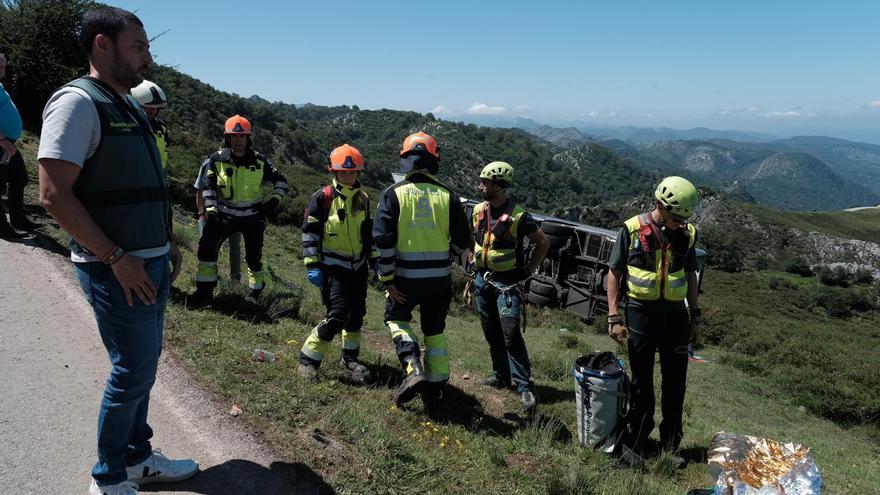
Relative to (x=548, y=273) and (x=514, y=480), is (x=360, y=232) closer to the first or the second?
(x=514, y=480)

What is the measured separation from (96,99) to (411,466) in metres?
2.65

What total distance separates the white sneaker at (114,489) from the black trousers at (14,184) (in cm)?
561

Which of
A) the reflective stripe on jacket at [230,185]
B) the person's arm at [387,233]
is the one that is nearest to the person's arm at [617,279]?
the person's arm at [387,233]

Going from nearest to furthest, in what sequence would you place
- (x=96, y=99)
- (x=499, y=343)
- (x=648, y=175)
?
(x=96, y=99)
(x=499, y=343)
(x=648, y=175)

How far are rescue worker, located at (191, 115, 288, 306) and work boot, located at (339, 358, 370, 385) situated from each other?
2.06m

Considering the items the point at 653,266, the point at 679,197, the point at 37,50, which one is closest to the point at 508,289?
the point at 653,266

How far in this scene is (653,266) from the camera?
4473mm

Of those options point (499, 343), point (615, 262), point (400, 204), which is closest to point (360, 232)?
point (400, 204)

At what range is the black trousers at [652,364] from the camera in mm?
4559

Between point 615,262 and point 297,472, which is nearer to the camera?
point 297,472

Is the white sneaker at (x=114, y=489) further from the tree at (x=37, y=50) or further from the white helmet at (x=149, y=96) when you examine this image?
the tree at (x=37, y=50)

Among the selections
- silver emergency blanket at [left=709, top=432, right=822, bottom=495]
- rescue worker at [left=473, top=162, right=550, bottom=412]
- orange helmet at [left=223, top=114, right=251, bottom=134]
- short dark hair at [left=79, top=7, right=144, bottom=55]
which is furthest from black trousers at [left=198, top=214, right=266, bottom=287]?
silver emergency blanket at [left=709, top=432, right=822, bottom=495]

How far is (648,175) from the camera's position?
18875cm

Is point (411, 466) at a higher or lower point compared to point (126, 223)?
lower
